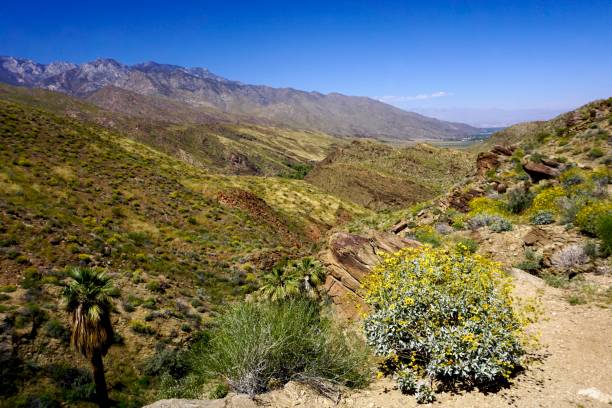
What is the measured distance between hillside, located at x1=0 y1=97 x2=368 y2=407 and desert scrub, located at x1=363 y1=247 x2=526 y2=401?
13.0 m

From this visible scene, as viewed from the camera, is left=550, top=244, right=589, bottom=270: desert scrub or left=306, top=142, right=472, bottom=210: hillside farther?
left=306, top=142, right=472, bottom=210: hillside

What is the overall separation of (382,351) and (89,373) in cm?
1475

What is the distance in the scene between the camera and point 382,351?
306 inches

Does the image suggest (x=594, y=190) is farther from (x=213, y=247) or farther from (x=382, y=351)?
(x=213, y=247)

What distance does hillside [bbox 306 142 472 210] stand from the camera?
76.9 m

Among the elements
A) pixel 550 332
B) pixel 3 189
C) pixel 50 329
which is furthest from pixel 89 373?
pixel 3 189

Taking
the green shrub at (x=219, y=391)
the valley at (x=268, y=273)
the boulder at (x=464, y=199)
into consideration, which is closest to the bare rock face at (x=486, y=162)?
the valley at (x=268, y=273)

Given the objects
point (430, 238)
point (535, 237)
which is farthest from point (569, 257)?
point (430, 238)

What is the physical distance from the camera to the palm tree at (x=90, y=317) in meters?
12.8

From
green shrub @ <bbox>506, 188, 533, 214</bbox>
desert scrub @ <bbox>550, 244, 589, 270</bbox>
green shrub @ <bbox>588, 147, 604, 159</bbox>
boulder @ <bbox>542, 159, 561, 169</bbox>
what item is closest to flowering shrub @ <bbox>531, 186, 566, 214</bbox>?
green shrub @ <bbox>506, 188, 533, 214</bbox>

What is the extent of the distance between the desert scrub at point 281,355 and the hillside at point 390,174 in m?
64.3

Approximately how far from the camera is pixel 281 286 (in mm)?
15938

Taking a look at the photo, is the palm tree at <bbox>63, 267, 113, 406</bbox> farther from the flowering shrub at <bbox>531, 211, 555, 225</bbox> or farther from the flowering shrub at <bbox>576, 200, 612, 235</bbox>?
the flowering shrub at <bbox>576, 200, 612, 235</bbox>

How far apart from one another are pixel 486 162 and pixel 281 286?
22.2 meters
